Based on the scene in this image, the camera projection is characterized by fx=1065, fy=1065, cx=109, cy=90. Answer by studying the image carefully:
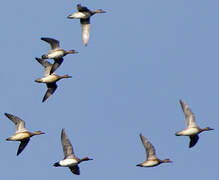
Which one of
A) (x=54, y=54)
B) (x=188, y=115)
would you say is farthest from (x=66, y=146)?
(x=188, y=115)

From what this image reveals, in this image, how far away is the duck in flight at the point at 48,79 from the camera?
66.6 metres

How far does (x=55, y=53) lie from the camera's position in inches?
2562

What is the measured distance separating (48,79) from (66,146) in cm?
577

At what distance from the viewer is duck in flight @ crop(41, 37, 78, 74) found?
64.6 m

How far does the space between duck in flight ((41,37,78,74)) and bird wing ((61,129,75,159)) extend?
5076mm

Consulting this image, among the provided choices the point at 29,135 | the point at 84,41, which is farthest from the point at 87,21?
the point at 29,135

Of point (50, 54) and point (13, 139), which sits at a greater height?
point (50, 54)

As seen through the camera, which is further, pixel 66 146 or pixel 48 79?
pixel 48 79

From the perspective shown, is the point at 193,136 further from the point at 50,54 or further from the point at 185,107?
the point at 50,54

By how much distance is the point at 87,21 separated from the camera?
214 ft

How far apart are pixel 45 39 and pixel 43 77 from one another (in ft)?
10.9

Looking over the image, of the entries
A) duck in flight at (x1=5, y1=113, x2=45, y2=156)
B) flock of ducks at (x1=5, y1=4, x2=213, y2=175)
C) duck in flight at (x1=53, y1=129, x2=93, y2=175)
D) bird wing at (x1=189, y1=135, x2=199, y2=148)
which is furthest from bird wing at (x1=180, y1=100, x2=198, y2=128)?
duck in flight at (x1=5, y1=113, x2=45, y2=156)

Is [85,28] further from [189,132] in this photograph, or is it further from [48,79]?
[189,132]

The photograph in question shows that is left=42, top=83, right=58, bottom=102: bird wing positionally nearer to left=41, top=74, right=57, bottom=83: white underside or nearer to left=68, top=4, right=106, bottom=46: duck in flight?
left=41, top=74, right=57, bottom=83: white underside
